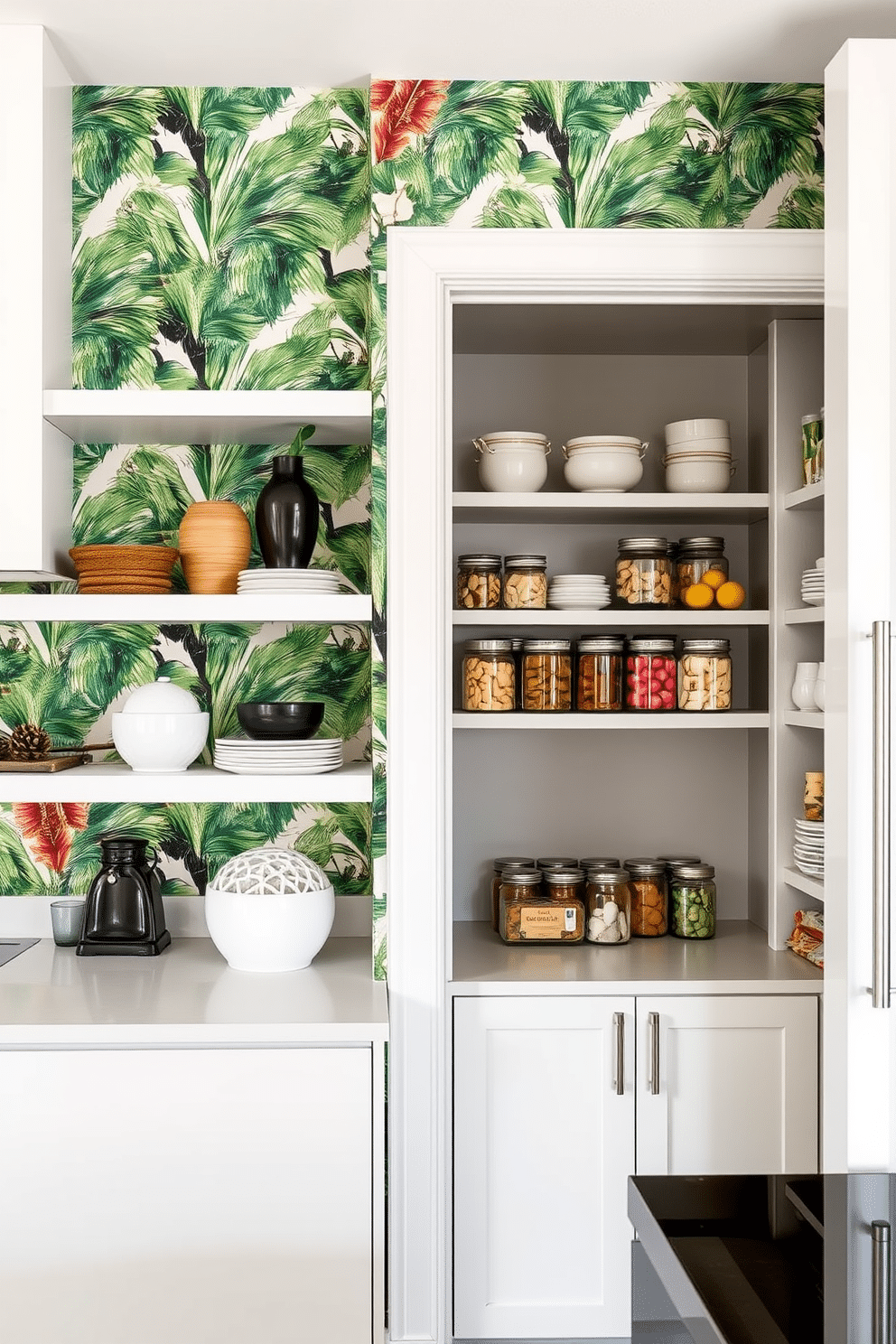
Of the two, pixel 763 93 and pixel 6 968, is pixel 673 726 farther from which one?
pixel 6 968

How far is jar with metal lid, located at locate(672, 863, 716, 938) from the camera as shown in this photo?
2.71m

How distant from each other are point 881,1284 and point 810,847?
146 centimetres

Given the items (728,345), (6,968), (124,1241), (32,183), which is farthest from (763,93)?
(124,1241)

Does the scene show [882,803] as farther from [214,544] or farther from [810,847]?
[214,544]

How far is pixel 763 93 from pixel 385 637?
1357 millimetres

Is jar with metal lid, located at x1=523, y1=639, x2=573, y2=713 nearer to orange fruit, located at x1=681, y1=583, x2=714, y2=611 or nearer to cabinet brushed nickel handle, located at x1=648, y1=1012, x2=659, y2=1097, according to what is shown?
orange fruit, located at x1=681, y1=583, x2=714, y2=611

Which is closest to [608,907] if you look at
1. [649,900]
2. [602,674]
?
[649,900]

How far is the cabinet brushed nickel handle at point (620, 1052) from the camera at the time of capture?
2.38 meters

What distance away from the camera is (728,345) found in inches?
114

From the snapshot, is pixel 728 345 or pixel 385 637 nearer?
pixel 385 637

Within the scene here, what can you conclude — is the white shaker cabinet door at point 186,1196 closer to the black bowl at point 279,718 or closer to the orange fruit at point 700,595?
the black bowl at point 279,718

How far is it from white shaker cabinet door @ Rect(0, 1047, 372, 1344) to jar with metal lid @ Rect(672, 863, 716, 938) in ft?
3.11

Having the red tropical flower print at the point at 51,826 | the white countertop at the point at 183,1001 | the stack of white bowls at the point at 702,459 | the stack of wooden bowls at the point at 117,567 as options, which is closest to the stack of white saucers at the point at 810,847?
the stack of white bowls at the point at 702,459

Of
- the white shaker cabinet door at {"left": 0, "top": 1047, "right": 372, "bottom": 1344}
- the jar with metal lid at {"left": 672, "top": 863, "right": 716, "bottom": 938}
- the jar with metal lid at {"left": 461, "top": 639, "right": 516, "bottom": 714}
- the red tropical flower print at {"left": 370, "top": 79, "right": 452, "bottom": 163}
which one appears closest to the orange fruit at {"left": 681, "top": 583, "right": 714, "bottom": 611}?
the jar with metal lid at {"left": 461, "top": 639, "right": 516, "bottom": 714}
